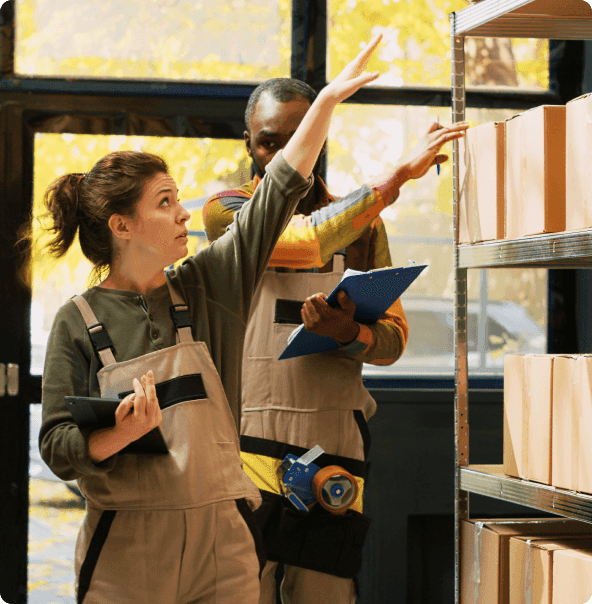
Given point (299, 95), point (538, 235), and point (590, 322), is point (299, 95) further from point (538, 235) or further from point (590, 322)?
point (590, 322)

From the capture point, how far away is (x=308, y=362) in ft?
6.41

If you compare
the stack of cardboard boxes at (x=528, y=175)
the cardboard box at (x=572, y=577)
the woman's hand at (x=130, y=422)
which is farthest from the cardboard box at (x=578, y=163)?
the woman's hand at (x=130, y=422)

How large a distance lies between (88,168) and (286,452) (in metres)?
1.49

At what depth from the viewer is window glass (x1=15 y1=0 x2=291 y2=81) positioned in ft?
9.12

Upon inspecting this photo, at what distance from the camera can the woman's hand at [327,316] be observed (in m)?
1.74

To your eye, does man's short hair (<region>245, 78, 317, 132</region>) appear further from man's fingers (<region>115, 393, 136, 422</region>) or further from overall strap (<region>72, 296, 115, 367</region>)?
man's fingers (<region>115, 393, 136, 422</region>)

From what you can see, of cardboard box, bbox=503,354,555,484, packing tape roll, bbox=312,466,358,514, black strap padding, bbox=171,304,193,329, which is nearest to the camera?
black strap padding, bbox=171,304,193,329

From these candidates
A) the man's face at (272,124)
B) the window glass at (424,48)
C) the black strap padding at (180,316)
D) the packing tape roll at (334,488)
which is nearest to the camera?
the black strap padding at (180,316)

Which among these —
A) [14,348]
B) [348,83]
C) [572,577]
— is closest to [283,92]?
[348,83]

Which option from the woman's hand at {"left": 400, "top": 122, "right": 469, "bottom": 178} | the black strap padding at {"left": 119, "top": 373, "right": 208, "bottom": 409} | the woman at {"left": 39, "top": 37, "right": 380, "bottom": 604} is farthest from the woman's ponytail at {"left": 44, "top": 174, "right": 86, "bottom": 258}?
the woman's hand at {"left": 400, "top": 122, "right": 469, "bottom": 178}

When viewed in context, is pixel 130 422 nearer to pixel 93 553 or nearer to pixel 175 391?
pixel 175 391

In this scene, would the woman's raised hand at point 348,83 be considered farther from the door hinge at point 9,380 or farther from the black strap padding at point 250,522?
the door hinge at point 9,380

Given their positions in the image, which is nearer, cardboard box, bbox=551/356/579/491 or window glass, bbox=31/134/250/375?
cardboard box, bbox=551/356/579/491

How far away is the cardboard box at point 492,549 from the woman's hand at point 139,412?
35.1 inches
